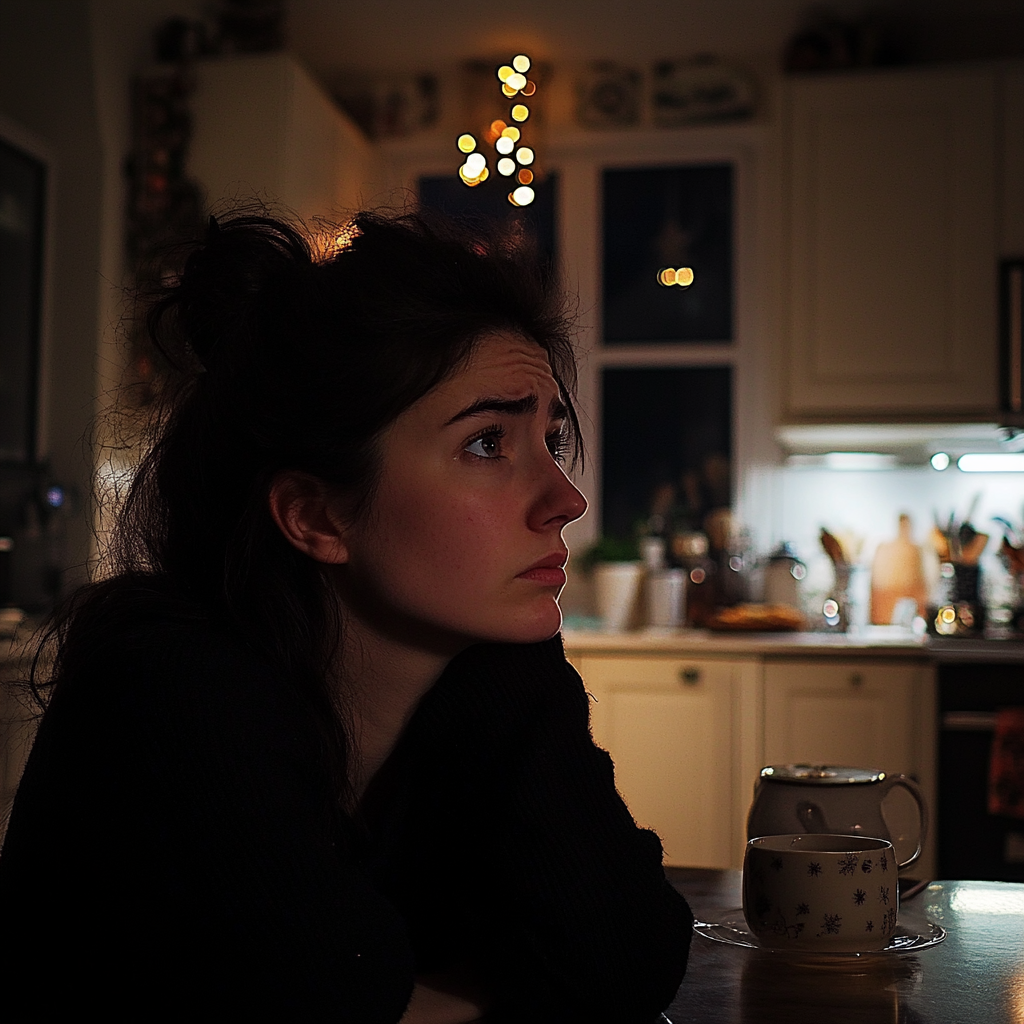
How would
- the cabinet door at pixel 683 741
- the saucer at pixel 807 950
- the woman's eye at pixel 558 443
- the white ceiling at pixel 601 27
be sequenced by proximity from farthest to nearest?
the white ceiling at pixel 601 27
the cabinet door at pixel 683 741
the woman's eye at pixel 558 443
the saucer at pixel 807 950

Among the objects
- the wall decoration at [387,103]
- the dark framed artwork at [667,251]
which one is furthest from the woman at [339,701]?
the wall decoration at [387,103]

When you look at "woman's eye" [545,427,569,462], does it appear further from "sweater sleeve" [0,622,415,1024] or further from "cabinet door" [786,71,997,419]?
"cabinet door" [786,71,997,419]

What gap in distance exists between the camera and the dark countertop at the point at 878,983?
71 cm

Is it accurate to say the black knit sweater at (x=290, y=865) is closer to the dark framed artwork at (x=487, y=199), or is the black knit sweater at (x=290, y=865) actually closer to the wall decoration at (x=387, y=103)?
the dark framed artwork at (x=487, y=199)

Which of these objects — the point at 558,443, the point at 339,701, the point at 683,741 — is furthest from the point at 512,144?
the point at 683,741

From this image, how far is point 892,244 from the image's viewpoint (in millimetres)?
3512

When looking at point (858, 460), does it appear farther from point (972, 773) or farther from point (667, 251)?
point (972, 773)

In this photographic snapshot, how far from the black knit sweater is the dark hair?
0.08m

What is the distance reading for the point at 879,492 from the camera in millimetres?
3895

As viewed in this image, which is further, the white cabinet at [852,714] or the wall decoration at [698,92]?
the wall decoration at [698,92]

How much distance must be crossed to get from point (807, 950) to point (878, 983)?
0.06 m

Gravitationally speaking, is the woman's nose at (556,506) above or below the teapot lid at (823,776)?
above

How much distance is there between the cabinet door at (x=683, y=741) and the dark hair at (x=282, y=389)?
2.33 meters

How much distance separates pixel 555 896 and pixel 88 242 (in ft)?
10.1
